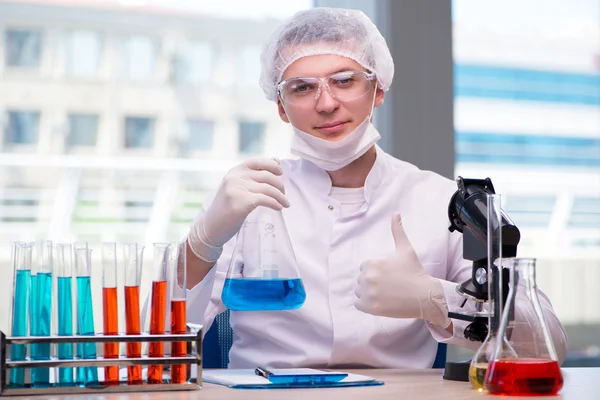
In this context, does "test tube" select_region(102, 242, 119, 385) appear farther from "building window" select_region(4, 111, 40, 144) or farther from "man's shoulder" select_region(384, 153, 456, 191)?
"building window" select_region(4, 111, 40, 144)

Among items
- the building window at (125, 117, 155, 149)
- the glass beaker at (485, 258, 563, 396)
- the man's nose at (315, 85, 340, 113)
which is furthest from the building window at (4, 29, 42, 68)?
the glass beaker at (485, 258, 563, 396)

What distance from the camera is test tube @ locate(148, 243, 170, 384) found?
110 centimetres

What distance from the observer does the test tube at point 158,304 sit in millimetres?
1104

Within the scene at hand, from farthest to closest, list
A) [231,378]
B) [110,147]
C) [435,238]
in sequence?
[110,147]
[435,238]
[231,378]

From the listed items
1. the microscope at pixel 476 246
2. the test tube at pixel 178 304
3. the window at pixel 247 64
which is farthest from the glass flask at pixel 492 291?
the window at pixel 247 64

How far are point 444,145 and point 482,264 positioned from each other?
145 centimetres

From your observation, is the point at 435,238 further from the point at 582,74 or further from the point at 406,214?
the point at 582,74

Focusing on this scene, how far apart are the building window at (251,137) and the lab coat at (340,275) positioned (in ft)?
8.56

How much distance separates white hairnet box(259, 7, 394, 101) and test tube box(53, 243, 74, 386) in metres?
0.94

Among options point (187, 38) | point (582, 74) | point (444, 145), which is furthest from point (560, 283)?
point (187, 38)

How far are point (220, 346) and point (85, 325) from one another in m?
0.76

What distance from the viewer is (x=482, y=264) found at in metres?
1.24

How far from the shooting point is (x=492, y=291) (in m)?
1.12

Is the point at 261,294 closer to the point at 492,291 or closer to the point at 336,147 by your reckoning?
the point at 492,291
